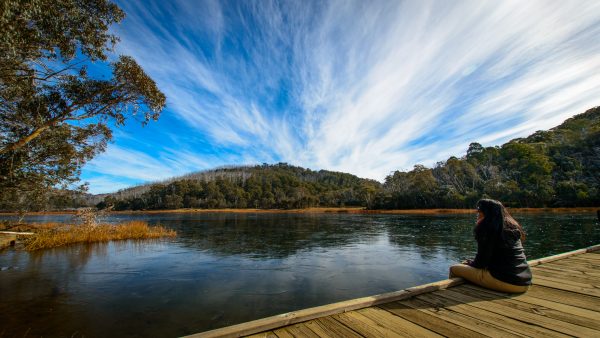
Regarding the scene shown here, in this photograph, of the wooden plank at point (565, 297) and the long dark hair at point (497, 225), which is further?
the long dark hair at point (497, 225)

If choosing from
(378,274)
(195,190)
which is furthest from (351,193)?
(378,274)

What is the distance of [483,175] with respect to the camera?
260ft

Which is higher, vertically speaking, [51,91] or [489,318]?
[51,91]

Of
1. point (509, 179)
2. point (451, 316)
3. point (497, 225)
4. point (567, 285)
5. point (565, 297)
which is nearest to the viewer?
point (451, 316)

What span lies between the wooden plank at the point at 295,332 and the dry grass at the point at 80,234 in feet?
68.9

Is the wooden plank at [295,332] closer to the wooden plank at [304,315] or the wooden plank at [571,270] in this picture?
the wooden plank at [304,315]

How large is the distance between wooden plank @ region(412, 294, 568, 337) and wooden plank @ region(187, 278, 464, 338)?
35 centimetres

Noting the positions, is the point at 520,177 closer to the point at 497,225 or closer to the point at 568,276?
the point at 568,276

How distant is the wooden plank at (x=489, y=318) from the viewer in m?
3.07

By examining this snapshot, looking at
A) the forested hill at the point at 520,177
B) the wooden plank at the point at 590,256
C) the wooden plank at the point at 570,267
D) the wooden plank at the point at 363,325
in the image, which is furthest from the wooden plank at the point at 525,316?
the forested hill at the point at 520,177

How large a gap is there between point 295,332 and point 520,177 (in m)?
88.1

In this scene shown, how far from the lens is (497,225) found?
436cm

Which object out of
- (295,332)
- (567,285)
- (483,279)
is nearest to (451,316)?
(483,279)

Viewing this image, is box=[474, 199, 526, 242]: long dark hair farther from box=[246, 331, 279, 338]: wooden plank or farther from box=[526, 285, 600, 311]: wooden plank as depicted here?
box=[246, 331, 279, 338]: wooden plank
